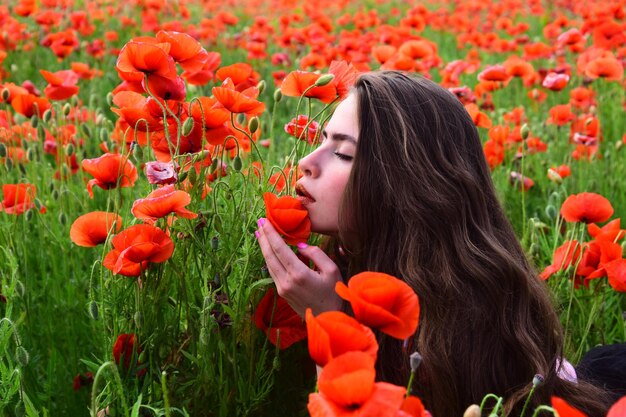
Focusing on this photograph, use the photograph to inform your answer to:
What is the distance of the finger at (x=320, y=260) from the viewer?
56.6 inches

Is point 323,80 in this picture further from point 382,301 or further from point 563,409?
point 563,409

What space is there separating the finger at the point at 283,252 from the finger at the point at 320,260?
54 millimetres

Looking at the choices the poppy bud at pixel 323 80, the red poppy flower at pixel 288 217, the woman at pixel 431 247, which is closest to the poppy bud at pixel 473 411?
the woman at pixel 431 247

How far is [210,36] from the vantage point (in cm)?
472

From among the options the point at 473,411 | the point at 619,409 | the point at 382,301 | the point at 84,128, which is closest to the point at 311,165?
the point at 382,301

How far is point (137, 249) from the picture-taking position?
1.29 m

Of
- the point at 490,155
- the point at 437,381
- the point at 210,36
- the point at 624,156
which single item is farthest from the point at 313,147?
the point at 210,36

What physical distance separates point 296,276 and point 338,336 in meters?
0.48

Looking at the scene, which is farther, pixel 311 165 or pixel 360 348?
pixel 311 165

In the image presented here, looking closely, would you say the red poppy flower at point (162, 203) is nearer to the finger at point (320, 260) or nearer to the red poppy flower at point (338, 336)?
the finger at point (320, 260)

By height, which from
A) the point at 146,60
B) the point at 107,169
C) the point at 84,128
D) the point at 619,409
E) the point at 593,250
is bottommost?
the point at 84,128

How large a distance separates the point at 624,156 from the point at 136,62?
2.33 m

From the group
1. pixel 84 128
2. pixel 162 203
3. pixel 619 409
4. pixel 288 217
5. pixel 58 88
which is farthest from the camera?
pixel 84 128

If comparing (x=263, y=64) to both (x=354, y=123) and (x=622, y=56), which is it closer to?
(x=622, y=56)
